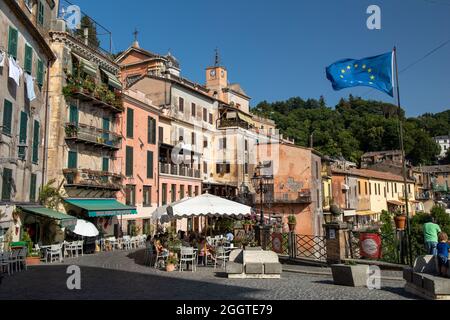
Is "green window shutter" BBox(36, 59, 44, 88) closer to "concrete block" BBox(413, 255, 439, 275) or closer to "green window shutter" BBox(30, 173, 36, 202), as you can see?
"green window shutter" BBox(30, 173, 36, 202)

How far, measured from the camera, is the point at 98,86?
27.1 meters

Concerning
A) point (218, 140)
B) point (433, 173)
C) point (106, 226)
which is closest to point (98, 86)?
point (106, 226)

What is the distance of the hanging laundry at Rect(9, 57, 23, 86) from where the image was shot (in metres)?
16.9

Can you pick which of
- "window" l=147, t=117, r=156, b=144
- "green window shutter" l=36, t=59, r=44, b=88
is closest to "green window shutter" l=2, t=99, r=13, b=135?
"green window shutter" l=36, t=59, r=44, b=88

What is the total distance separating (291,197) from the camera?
38.6 metres

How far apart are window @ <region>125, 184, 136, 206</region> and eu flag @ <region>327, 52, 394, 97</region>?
65.7 ft

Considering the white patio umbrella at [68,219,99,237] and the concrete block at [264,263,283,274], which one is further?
the white patio umbrella at [68,219,99,237]

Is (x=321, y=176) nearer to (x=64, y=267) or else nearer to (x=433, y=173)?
(x=64, y=267)

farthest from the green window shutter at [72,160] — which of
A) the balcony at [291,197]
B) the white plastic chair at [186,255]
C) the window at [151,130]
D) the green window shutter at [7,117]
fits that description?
the balcony at [291,197]

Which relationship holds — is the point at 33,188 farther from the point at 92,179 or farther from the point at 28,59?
the point at 28,59

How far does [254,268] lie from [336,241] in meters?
3.69

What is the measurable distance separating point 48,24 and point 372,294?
22.7 meters

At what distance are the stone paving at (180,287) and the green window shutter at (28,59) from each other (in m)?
9.79

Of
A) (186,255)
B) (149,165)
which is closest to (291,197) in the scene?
(149,165)
